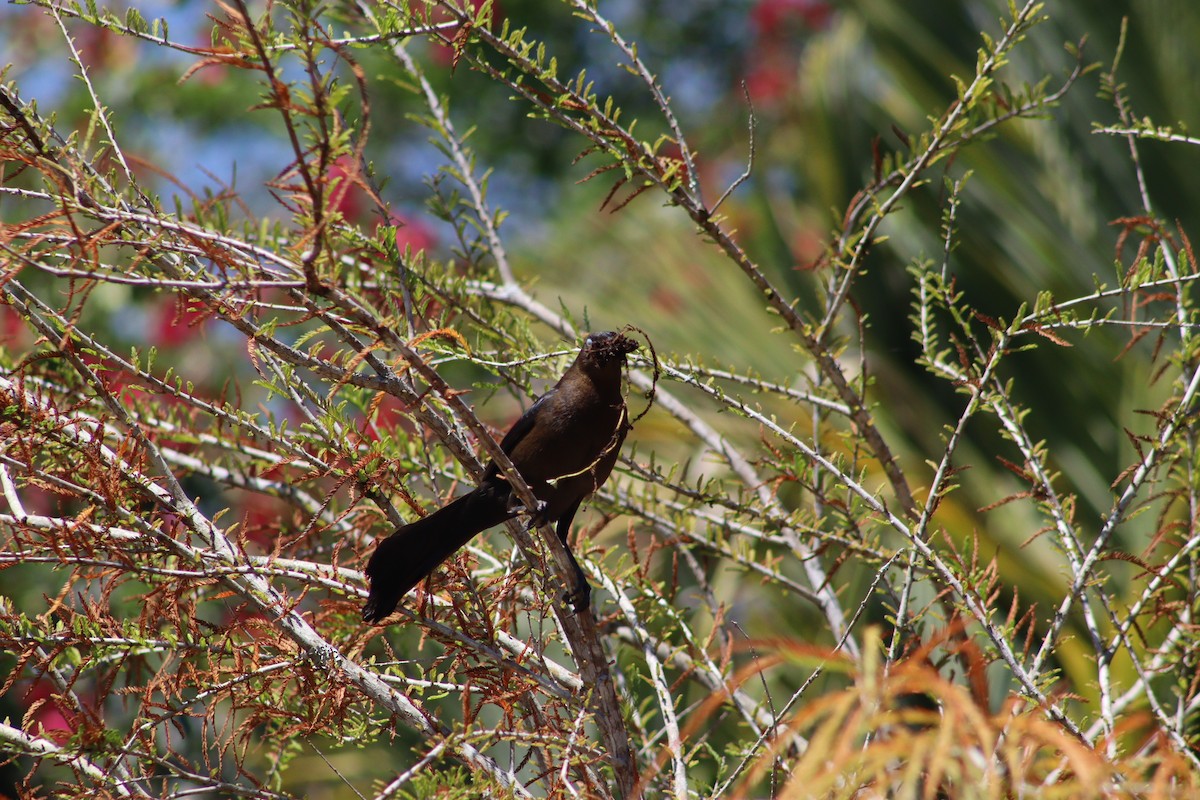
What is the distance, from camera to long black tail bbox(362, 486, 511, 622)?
74.4 inches

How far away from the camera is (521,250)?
253 inches

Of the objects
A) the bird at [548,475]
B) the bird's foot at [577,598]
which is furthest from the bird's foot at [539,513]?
the bird's foot at [577,598]

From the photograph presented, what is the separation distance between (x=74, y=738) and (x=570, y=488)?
1048 millimetres

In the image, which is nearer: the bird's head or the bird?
the bird

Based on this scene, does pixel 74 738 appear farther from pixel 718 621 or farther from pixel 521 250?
pixel 521 250

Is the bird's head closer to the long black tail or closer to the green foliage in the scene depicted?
the green foliage

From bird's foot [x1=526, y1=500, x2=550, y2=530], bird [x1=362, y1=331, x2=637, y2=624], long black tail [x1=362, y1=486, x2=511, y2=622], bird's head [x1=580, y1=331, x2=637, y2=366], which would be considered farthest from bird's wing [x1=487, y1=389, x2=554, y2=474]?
bird's foot [x1=526, y1=500, x2=550, y2=530]

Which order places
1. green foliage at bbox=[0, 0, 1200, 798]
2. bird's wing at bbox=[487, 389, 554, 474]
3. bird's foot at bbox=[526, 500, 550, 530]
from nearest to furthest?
green foliage at bbox=[0, 0, 1200, 798]
bird's foot at bbox=[526, 500, 550, 530]
bird's wing at bbox=[487, 389, 554, 474]

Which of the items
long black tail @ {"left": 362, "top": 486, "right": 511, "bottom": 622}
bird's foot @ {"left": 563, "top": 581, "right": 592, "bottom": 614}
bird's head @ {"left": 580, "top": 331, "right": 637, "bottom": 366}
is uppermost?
bird's head @ {"left": 580, "top": 331, "right": 637, "bottom": 366}

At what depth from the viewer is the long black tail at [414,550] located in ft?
6.20

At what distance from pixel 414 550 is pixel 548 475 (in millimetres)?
595

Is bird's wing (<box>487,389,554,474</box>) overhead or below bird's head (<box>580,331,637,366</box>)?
below

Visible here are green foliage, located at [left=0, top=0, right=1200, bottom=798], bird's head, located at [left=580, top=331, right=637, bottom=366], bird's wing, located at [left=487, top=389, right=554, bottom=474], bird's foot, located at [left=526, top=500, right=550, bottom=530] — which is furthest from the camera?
bird's wing, located at [left=487, top=389, right=554, bottom=474]

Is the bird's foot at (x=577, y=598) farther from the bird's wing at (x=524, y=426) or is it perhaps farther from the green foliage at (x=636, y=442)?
the bird's wing at (x=524, y=426)
